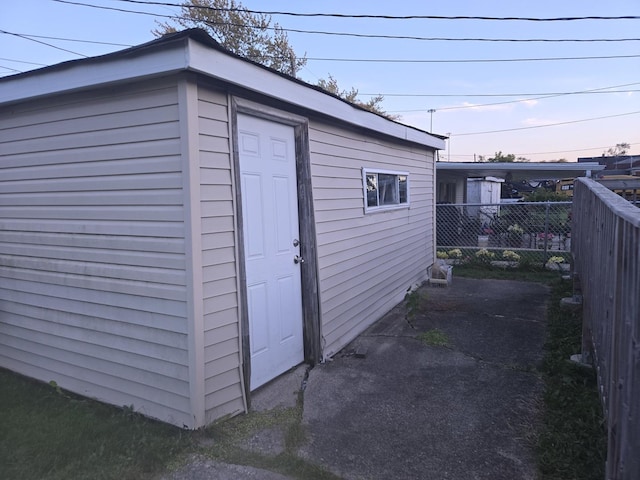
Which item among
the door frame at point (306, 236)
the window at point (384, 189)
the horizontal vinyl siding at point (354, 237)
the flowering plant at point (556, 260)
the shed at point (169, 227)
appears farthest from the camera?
the flowering plant at point (556, 260)

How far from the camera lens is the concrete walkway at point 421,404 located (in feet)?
8.87

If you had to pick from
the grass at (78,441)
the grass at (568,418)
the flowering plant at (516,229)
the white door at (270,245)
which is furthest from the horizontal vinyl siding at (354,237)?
the flowering plant at (516,229)

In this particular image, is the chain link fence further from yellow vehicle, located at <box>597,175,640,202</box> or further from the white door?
the white door

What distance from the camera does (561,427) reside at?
304cm

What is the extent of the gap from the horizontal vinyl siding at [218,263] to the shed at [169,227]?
0.04ft

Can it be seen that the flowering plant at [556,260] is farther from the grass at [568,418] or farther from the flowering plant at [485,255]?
the grass at [568,418]

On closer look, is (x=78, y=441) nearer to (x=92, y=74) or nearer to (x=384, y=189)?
(x=92, y=74)

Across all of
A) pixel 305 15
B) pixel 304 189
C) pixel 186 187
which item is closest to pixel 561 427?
pixel 304 189

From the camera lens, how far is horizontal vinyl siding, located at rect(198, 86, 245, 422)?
3000 mm

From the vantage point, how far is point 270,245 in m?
3.81

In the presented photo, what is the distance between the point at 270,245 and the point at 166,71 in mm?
1620

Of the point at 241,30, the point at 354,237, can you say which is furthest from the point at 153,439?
the point at 241,30

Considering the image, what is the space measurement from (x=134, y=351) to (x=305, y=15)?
743 cm

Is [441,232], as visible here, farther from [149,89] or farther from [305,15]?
[149,89]
